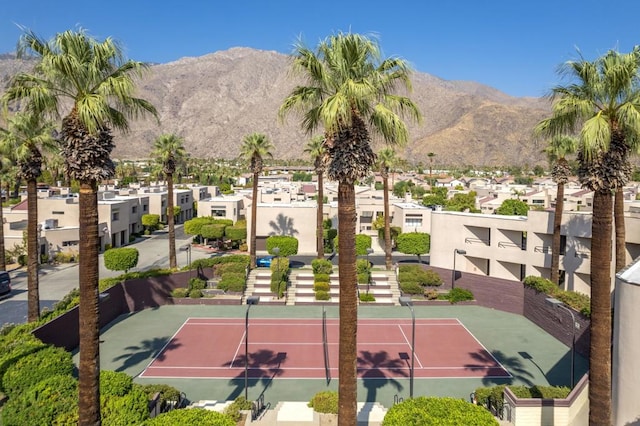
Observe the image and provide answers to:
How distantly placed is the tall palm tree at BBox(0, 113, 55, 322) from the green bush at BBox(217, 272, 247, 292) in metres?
14.6

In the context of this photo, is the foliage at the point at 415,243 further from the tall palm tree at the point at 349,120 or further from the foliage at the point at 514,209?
the tall palm tree at the point at 349,120

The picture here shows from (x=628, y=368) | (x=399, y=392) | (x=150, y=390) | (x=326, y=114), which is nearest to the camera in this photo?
(x=326, y=114)

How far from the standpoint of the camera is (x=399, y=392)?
21.1 metres

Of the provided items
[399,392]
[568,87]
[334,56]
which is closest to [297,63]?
[334,56]

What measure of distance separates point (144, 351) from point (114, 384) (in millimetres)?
11745

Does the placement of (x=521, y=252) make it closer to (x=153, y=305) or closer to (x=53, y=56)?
(x=153, y=305)

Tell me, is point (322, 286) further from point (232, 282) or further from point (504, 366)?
point (504, 366)

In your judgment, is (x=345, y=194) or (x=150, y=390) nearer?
(x=345, y=194)

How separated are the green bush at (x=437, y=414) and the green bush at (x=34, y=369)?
12.6 m

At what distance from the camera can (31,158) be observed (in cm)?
2520

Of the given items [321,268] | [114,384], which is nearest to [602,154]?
[114,384]

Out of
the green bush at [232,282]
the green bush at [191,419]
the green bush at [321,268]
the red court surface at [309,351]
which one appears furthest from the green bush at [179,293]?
the green bush at [191,419]

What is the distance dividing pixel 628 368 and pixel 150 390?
54.6 feet

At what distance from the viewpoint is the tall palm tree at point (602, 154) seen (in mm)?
12055
